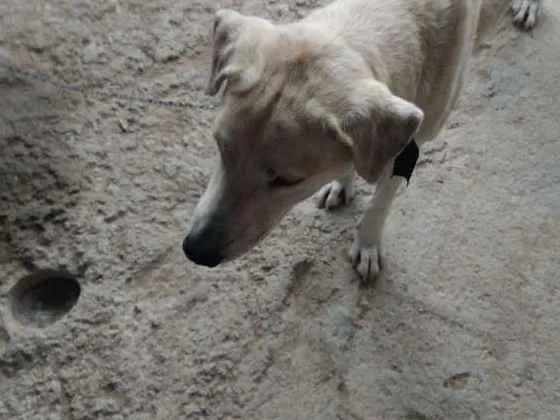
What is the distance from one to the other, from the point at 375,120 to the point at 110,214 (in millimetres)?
1627

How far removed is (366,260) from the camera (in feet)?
11.1

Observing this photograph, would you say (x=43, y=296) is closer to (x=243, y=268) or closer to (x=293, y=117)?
(x=243, y=268)

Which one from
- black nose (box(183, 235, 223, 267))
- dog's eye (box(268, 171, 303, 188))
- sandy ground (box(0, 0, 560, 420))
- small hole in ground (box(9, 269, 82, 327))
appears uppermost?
dog's eye (box(268, 171, 303, 188))

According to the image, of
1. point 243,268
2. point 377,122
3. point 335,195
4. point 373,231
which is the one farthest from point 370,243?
point 377,122

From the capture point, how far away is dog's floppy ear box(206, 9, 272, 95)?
240cm

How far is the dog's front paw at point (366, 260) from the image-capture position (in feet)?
11.1

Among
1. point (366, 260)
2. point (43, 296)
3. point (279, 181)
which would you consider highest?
point (279, 181)

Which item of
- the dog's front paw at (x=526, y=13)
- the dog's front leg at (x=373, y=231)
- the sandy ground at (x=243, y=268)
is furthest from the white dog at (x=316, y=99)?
the dog's front paw at (x=526, y=13)

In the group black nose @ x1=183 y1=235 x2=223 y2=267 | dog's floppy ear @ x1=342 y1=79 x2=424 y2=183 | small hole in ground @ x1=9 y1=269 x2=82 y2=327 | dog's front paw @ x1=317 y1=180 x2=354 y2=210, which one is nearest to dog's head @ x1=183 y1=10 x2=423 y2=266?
dog's floppy ear @ x1=342 y1=79 x2=424 y2=183

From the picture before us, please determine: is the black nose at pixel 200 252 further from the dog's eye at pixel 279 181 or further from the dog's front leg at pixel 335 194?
the dog's front leg at pixel 335 194

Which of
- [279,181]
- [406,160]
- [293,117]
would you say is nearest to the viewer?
[293,117]

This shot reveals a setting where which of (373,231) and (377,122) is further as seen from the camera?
(373,231)

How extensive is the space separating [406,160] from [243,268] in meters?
1.08

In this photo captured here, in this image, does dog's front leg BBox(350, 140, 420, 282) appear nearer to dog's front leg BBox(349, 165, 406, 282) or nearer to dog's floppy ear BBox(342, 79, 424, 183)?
dog's front leg BBox(349, 165, 406, 282)
